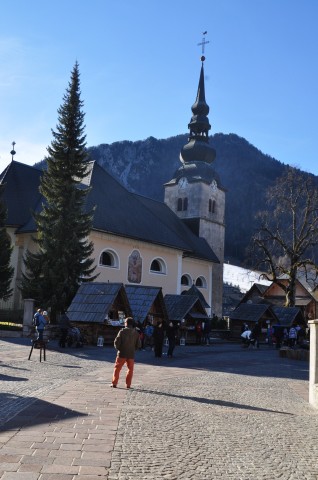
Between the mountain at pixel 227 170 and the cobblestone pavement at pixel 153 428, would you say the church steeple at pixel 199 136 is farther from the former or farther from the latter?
the mountain at pixel 227 170

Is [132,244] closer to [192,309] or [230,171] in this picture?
[192,309]

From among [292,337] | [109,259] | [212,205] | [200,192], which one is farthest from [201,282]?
[292,337]

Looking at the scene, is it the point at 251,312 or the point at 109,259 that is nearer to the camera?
the point at 251,312

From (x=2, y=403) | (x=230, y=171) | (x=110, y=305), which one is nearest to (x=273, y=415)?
(x=2, y=403)

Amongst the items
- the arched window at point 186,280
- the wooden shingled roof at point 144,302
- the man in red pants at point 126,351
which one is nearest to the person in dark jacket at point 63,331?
the wooden shingled roof at point 144,302

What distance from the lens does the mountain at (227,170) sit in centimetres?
11067

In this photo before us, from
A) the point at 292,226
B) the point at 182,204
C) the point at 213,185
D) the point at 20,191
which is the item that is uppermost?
the point at 213,185

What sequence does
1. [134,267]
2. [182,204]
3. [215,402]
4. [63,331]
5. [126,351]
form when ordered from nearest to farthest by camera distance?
[215,402], [126,351], [63,331], [134,267], [182,204]

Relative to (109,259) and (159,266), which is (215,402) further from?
(159,266)

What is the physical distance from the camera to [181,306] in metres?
29.5

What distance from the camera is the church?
35.6 m

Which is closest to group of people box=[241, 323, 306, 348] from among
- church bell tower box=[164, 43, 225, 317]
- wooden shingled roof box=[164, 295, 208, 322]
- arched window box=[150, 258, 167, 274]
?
wooden shingled roof box=[164, 295, 208, 322]

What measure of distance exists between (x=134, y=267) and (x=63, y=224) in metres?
10.7

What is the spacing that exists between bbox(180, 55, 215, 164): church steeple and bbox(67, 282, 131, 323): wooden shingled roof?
30.9 meters
